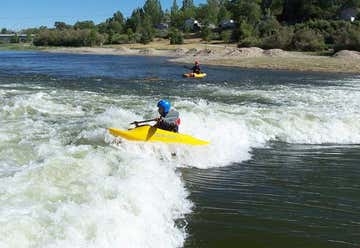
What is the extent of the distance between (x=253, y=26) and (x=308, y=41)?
111 feet

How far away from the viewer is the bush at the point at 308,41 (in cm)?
6772

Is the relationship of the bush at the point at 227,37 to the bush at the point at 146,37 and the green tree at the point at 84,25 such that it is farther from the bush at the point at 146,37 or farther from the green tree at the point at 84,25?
the green tree at the point at 84,25

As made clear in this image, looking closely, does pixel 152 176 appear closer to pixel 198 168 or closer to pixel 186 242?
pixel 198 168

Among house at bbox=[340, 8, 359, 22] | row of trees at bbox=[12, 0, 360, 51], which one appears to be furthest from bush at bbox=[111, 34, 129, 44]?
house at bbox=[340, 8, 359, 22]

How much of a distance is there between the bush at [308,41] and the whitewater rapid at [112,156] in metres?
45.4

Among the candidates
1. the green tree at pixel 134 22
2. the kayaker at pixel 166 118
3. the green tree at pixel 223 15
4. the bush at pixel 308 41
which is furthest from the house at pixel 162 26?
the kayaker at pixel 166 118

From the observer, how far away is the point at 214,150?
13453mm

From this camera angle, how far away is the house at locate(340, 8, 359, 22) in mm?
100525

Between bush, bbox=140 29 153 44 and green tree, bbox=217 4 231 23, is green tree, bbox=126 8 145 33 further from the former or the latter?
green tree, bbox=217 4 231 23

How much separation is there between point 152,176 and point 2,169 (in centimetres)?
302

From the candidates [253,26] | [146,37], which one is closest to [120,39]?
[146,37]

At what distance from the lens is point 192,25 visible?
129m

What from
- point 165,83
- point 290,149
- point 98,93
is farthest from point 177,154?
point 165,83

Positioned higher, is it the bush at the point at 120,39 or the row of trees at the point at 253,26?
the row of trees at the point at 253,26
